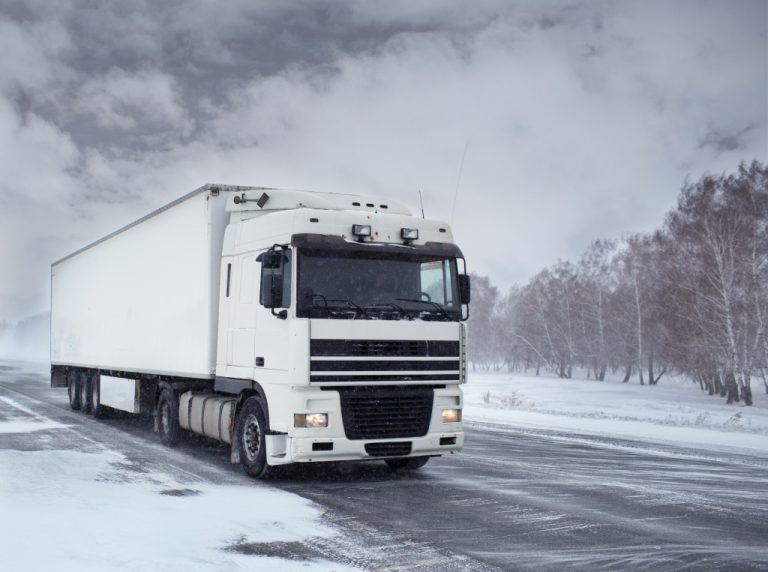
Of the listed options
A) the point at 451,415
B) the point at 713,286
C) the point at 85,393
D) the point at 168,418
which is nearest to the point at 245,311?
the point at 451,415

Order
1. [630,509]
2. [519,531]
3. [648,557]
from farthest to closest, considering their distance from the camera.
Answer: [630,509] → [519,531] → [648,557]

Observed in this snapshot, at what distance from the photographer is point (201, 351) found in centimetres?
1091

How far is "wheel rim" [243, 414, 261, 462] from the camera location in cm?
965

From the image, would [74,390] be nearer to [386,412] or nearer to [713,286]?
[386,412]

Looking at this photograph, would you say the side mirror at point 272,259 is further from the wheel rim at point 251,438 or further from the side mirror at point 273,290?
the wheel rim at point 251,438

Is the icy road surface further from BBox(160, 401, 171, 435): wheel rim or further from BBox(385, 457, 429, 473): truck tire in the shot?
BBox(160, 401, 171, 435): wheel rim

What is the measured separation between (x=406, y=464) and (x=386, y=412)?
194 cm

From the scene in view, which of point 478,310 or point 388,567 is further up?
point 478,310

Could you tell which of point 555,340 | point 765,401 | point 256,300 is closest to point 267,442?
point 256,300

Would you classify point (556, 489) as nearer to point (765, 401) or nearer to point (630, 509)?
point (630, 509)

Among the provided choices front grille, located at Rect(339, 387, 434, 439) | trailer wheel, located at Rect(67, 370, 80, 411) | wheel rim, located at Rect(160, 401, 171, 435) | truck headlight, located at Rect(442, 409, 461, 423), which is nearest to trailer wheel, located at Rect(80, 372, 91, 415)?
trailer wheel, located at Rect(67, 370, 80, 411)

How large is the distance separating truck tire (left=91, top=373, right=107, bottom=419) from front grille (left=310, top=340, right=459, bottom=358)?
10.6 m

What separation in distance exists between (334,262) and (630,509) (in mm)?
4255

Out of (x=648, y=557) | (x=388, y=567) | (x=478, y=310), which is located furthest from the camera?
(x=478, y=310)
